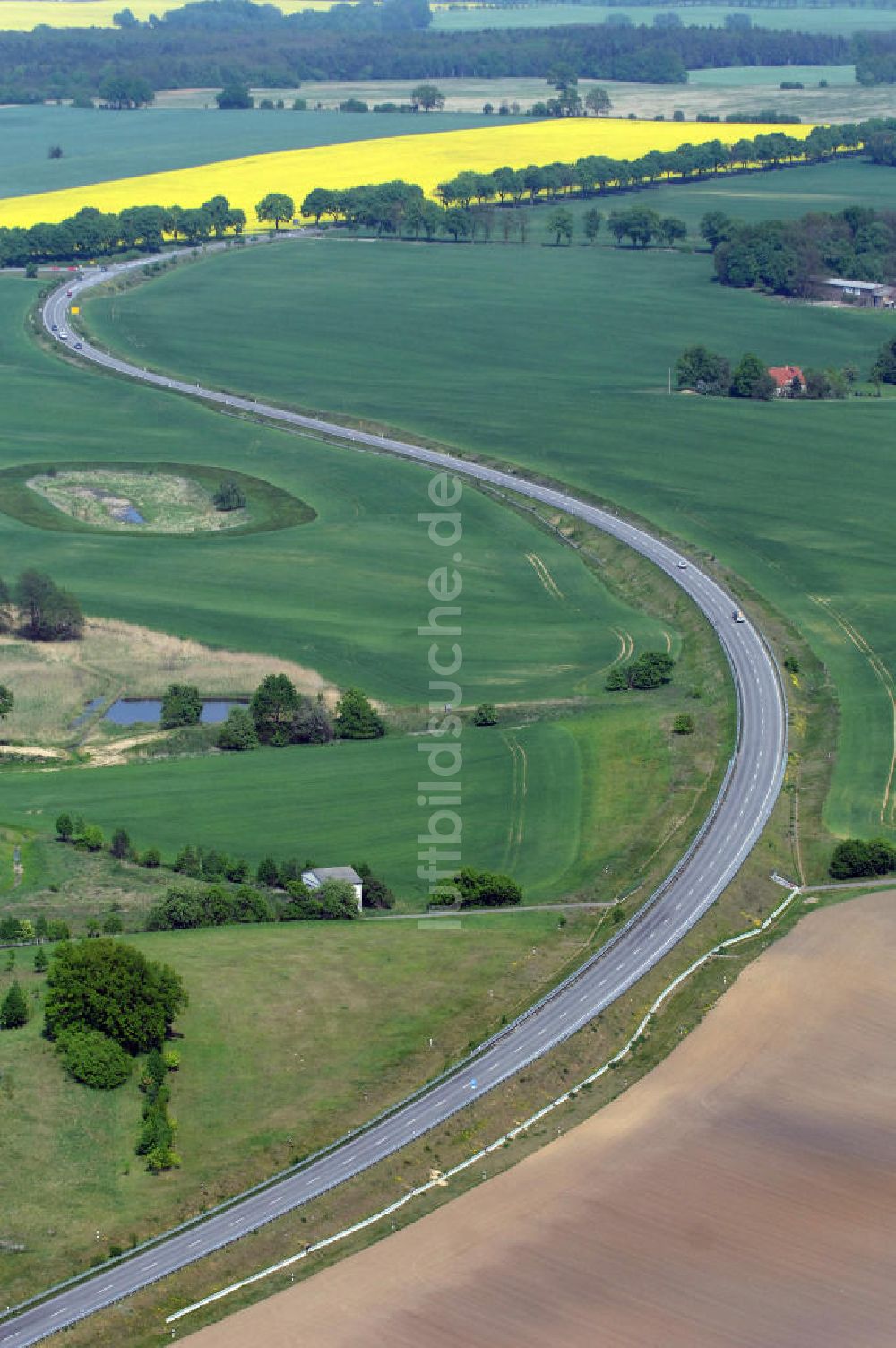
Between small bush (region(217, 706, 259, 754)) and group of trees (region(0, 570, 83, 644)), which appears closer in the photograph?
small bush (region(217, 706, 259, 754))

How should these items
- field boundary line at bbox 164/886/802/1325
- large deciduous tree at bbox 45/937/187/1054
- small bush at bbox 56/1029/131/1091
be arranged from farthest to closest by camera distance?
1. large deciduous tree at bbox 45/937/187/1054
2. small bush at bbox 56/1029/131/1091
3. field boundary line at bbox 164/886/802/1325

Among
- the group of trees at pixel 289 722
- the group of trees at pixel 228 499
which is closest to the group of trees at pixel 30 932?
the group of trees at pixel 289 722

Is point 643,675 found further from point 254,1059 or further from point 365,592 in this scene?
point 254,1059

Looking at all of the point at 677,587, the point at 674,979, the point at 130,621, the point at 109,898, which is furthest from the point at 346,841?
the point at 677,587

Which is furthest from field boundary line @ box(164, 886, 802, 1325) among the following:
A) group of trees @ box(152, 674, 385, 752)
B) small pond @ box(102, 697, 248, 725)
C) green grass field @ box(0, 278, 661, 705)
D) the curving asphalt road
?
small pond @ box(102, 697, 248, 725)

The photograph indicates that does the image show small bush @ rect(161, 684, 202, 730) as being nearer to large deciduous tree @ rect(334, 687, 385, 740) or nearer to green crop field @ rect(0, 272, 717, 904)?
green crop field @ rect(0, 272, 717, 904)

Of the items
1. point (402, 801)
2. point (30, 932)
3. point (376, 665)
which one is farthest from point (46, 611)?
point (30, 932)

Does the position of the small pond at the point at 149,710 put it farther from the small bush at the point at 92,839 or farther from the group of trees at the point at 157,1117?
the group of trees at the point at 157,1117

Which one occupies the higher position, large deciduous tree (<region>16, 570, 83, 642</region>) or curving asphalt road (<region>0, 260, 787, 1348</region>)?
large deciduous tree (<region>16, 570, 83, 642</region>)
